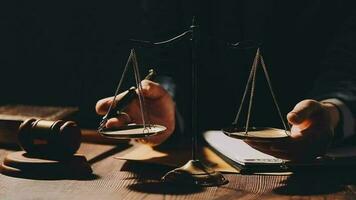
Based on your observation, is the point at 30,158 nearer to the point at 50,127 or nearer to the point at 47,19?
the point at 50,127

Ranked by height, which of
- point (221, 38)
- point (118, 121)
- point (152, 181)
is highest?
point (221, 38)

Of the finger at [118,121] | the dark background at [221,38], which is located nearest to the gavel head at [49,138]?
the finger at [118,121]

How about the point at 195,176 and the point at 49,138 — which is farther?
the point at 49,138

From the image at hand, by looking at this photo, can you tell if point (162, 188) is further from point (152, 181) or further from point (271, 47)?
point (271, 47)

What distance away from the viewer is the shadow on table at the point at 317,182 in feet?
4.40

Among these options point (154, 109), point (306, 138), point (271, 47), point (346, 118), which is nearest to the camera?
point (306, 138)

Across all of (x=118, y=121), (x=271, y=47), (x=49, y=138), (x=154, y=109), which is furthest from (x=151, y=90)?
(x=271, y=47)

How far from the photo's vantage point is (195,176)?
4.62 ft

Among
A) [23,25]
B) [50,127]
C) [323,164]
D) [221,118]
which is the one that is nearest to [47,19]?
[23,25]

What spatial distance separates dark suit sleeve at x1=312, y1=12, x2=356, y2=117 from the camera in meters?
1.81

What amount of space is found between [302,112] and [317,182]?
0.54ft

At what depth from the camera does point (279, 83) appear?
2.36 metres

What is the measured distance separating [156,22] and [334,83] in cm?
70

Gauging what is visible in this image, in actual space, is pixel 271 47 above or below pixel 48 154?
above
